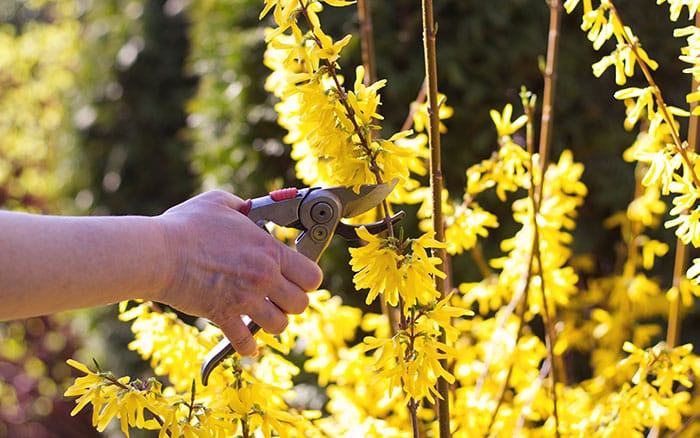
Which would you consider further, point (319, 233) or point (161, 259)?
point (319, 233)

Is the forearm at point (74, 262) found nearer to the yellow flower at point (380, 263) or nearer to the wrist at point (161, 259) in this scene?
the wrist at point (161, 259)

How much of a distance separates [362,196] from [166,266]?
1.15 feet

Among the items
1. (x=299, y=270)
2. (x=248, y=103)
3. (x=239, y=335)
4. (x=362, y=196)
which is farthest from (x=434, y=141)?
(x=248, y=103)

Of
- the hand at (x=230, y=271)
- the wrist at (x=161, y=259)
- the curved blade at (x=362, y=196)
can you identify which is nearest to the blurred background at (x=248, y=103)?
the curved blade at (x=362, y=196)

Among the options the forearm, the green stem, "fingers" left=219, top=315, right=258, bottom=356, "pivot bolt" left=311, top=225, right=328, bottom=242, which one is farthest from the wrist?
the green stem

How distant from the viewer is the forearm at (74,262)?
38.4 inches

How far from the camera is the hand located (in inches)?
43.6

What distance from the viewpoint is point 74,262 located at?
1.01 meters

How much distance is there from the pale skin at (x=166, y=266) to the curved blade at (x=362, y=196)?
0.46 ft

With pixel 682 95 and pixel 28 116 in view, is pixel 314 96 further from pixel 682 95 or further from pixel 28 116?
pixel 28 116

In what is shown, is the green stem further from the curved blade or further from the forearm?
the forearm

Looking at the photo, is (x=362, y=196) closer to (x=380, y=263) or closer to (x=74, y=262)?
(x=380, y=263)

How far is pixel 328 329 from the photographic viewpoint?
217 cm

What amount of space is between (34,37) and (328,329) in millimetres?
5348
